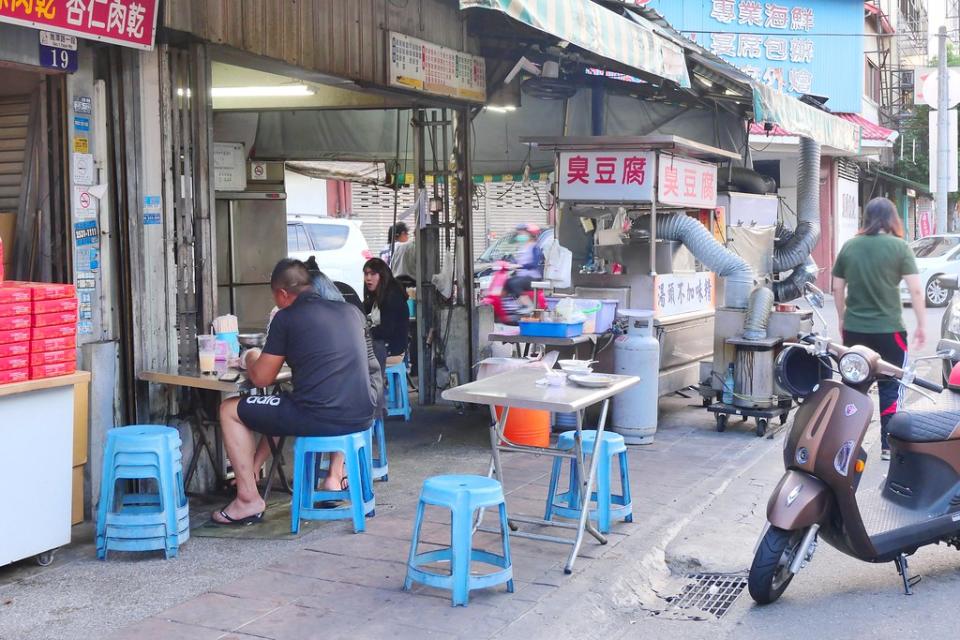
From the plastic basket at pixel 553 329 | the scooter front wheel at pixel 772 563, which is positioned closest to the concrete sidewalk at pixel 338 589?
the scooter front wheel at pixel 772 563

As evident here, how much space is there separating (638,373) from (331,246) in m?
7.76

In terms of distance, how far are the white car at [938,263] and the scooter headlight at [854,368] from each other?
56.1 ft

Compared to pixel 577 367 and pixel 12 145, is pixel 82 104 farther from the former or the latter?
pixel 577 367

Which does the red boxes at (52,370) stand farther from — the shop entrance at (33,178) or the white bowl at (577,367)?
the white bowl at (577,367)

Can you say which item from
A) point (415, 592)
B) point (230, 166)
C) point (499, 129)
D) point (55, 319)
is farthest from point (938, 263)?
point (55, 319)

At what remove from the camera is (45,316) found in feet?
16.1

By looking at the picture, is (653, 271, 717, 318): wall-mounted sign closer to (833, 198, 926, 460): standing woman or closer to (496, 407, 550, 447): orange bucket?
(496, 407, 550, 447): orange bucket

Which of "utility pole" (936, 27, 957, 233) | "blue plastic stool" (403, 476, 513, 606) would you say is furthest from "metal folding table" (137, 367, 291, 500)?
"utility pole" (936, 27, 957, 233)

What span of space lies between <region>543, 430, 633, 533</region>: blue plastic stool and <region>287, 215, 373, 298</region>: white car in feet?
29.4

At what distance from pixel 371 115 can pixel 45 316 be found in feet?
22.6

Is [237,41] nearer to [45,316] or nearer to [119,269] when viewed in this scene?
[119,269]

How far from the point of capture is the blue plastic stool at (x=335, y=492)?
213 inches

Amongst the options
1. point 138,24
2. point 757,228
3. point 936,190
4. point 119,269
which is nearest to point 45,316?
point 119,269

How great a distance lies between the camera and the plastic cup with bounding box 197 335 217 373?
5750mm
